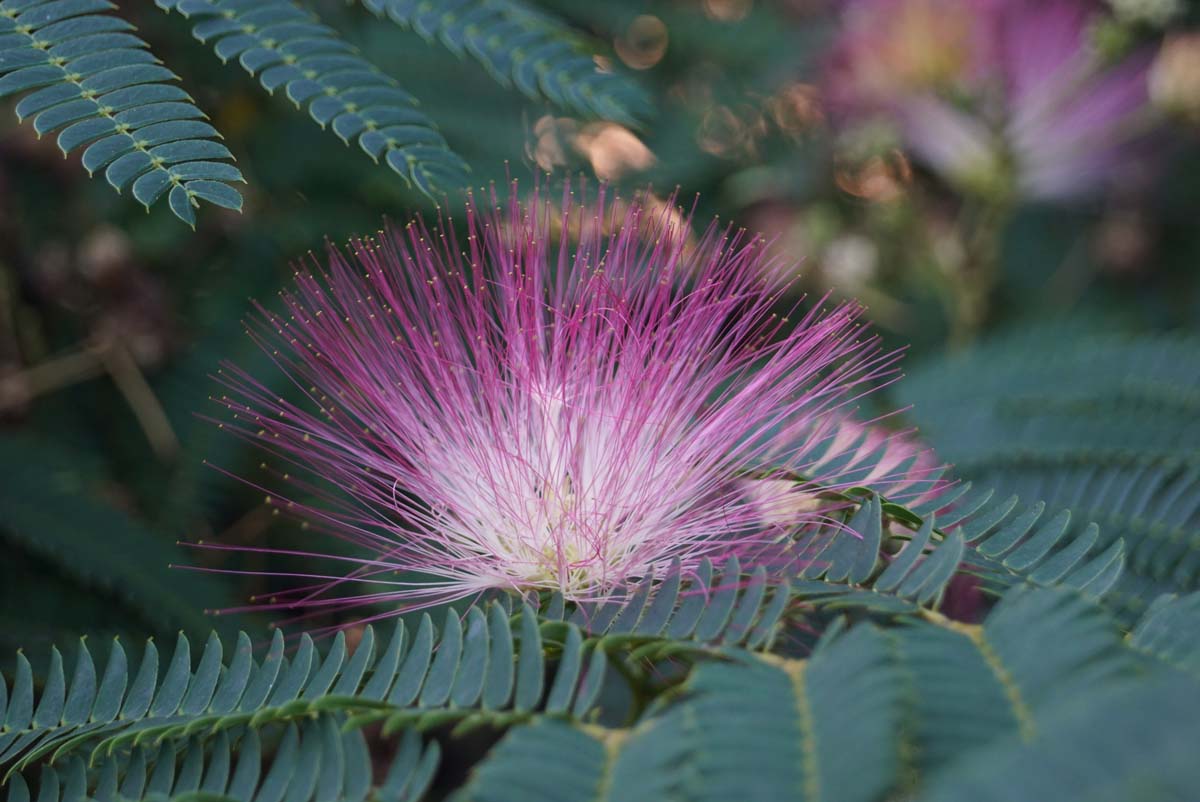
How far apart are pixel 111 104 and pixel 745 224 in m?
1.71

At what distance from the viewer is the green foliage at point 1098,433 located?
4.22 ft

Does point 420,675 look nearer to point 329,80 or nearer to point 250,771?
point 250,771

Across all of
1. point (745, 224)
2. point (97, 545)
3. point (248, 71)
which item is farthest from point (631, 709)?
point (745, 224)

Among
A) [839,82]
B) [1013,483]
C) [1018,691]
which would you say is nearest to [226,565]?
[1013,483]

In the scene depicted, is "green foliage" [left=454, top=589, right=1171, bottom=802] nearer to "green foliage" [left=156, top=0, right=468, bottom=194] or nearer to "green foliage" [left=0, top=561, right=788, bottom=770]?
"green foliage" [left=0, top=561, right=788, bottom=770]

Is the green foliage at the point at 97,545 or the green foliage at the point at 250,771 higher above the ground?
the green foliage at the point at 250,771

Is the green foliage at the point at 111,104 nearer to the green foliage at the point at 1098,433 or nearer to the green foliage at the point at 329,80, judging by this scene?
the green foliage at the point at 329,80

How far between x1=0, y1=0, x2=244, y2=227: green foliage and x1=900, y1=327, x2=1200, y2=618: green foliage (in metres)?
1.07

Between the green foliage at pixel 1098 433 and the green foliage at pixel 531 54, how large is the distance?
2.35 feet

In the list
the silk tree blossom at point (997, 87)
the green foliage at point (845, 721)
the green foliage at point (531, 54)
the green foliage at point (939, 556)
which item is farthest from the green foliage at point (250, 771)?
the silk tree blossom at point (997, 87)

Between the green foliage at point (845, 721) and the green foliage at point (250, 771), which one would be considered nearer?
the green foliage at point (845, 721)

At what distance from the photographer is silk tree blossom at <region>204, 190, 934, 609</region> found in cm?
117

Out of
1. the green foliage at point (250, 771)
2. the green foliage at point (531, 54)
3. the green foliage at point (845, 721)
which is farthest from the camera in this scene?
the green foliage at point (531, 54)

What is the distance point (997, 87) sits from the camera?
2.39 m
